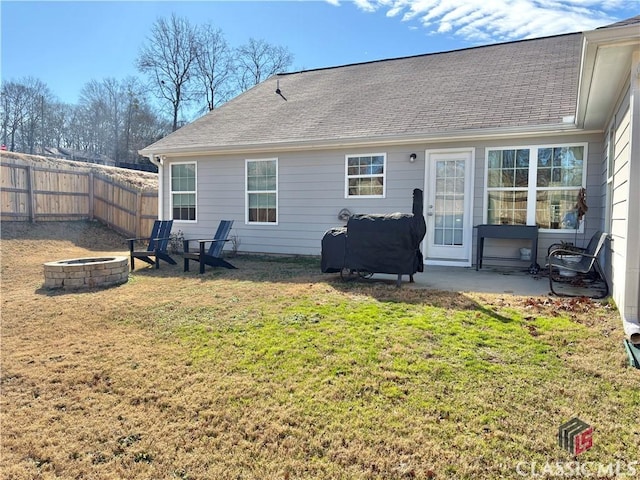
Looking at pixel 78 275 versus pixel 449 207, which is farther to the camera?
pixel 449 207

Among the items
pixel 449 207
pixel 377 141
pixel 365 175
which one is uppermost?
pixel 377 141

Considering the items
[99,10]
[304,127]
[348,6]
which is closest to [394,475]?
[304,127]

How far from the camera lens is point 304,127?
8984mm

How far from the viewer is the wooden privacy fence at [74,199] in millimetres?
11164

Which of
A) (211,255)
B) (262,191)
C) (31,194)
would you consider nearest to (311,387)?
(211,255)

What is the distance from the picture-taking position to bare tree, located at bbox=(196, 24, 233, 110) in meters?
27.7

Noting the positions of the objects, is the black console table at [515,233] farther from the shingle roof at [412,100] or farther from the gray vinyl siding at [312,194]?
the shingle roof at [412,100]

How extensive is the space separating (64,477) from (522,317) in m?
3.86

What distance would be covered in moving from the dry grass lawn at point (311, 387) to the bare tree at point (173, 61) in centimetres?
2561

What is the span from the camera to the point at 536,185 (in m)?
7.00

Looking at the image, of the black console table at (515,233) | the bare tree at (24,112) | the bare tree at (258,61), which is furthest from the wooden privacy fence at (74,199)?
the bare tree at (24,112)

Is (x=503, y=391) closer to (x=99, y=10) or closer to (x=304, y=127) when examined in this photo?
(x=304, y=127)
